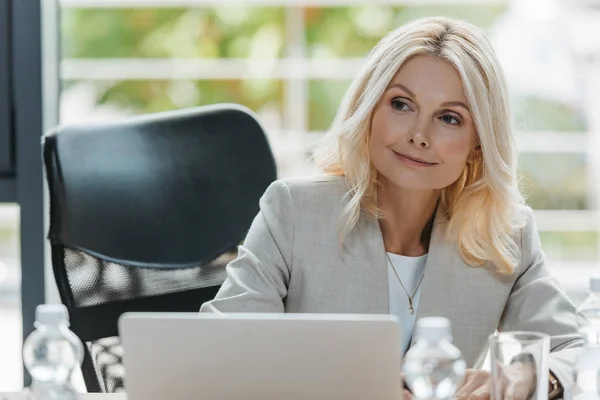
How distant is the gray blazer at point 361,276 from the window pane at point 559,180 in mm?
2897

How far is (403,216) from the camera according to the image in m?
2.04

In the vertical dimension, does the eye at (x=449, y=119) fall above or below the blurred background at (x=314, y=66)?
above

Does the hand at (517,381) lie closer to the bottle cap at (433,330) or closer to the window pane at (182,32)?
the bottle cap at (433,330)

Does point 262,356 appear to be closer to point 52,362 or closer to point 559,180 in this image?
point 52,362

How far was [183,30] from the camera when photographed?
4867 mm

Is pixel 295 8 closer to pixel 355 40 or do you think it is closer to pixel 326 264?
pixel 355 40

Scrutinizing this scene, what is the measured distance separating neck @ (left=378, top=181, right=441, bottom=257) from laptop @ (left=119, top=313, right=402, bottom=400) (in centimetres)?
78

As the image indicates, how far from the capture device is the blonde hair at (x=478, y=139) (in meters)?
1.92

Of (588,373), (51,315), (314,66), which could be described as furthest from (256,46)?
(51,315)

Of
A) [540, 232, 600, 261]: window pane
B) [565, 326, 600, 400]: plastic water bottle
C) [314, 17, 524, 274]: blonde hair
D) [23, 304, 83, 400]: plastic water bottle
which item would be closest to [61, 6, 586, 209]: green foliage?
[540, 232, 600, 261]: window pane

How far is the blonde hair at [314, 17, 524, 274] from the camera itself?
75.6 inches

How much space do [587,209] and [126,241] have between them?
10.9 ft

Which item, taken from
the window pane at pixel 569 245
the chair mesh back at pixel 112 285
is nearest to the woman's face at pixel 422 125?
the chair mesh back at pixel 112 285

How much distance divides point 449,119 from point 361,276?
346 millimetres
